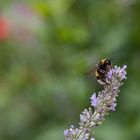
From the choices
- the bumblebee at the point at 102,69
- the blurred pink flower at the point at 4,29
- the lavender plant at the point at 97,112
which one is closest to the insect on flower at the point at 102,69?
the bumblebee at the point at 102,69

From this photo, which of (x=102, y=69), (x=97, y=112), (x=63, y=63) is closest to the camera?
(x=97, y=112)

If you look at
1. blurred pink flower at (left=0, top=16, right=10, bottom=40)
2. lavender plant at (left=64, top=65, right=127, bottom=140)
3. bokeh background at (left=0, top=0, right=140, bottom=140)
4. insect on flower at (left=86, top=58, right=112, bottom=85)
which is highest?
blurred pink flower at (left=0, top=16, right=10, bottom=40)

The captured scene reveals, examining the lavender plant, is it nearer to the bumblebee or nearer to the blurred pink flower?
the bumblebee

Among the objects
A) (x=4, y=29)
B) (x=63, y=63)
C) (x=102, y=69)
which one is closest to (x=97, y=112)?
(x=102, y=69)

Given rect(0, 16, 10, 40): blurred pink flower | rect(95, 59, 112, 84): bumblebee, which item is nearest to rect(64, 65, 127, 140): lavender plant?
rect(95, 59, 112, 84): bumblebee

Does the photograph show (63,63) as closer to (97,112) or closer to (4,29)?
(4,29)

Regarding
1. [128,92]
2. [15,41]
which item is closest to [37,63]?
[15,41]

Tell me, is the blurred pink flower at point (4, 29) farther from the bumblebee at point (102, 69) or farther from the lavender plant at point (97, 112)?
the lavender plant at point (97, 112)

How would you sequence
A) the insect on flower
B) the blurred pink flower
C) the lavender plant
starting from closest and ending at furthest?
the lavender plant → the insect on flower → the blurred pink flower

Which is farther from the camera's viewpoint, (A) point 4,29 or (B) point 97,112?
(A) point 4,29
